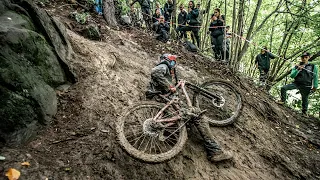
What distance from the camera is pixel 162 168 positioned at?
12.6ft

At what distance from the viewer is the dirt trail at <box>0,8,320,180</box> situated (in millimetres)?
3449

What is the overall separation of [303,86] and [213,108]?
358 cm

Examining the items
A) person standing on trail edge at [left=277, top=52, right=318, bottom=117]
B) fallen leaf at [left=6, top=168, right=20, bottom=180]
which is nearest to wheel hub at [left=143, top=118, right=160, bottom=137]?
fallen leaf at [left=6, top=168, right=20, bottom=180]

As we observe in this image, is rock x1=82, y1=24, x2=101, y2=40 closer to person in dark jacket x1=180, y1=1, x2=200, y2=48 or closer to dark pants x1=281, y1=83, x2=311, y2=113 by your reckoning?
person in dark jacket x1=180, y1=1, x2=200, y2=48

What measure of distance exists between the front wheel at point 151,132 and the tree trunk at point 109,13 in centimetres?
560

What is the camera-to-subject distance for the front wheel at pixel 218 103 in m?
5.39

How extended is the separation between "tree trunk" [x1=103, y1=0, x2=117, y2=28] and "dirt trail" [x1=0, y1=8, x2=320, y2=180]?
1.60 metres

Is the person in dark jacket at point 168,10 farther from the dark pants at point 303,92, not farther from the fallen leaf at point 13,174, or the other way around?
the fallen leaf at point 13,174

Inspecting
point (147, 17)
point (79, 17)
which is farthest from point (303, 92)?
point (147, 17)

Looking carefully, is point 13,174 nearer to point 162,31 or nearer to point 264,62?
point 162,31

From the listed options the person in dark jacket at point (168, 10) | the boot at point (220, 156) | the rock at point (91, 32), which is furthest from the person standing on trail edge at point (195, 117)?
the person in dark jacket at point (168, 10)

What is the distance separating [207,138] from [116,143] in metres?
1.80

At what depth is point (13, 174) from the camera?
2811mm

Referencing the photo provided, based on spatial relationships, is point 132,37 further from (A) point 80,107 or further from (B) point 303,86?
(B) point 303,86
